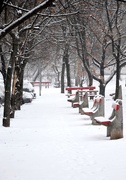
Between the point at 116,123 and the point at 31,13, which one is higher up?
the point at 31,13

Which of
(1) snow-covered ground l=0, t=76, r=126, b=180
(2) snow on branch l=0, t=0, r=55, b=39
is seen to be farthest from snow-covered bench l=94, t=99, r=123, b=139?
(2) snow on branch l=0, t=0, r=55, b=39

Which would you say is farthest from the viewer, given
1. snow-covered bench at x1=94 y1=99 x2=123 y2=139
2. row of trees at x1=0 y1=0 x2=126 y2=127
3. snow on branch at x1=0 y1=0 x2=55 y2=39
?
row of trees at x1=0 y1=0 x2=126 y2=127

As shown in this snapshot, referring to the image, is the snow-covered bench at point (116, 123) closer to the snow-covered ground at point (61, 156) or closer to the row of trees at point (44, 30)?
the snow-covered ground at point (61, 156)

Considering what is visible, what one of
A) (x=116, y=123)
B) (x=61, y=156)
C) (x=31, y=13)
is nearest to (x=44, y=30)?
(x=116, y=123)

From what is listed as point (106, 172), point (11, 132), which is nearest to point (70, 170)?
point (106, 172)

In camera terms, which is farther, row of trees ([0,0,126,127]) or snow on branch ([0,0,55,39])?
row of trees ([0,0,126,127])

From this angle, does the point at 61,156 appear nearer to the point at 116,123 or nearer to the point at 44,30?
the point at 116,123

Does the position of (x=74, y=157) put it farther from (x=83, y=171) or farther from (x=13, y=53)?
(x=13, y=53)

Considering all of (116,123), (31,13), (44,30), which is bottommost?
(116,123)

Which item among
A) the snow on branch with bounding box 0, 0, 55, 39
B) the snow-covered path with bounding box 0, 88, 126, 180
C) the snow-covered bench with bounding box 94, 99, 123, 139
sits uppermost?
the snow on branch with bounding box 0, 0, 55, 39

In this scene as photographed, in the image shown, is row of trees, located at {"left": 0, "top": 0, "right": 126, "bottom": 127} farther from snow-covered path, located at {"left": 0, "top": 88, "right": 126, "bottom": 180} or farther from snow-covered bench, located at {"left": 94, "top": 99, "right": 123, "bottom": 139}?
snow-covered bench, located at {"left": 94, "top": 99, "right": 123, "bottom": 139}

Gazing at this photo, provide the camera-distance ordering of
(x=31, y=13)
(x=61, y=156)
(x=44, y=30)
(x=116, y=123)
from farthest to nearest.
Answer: (x=44, y=30), (x=116, y=123), (x=61, y=156), (x=31, y=13)

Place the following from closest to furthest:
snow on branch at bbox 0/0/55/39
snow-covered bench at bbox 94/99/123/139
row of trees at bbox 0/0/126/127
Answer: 1. snow on branch at bbox 0/0/55/39
2. snow-covered bench at bbox 94/99/123/139
3. row of trees at bbox 0/0/126/127

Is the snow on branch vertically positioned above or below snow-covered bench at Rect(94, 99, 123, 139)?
above
